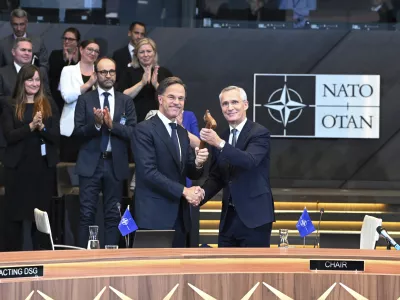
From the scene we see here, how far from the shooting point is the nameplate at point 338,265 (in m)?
4.50

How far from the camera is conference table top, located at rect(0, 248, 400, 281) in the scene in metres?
4.37

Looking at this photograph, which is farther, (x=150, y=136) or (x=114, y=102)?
(x=114, y=102)

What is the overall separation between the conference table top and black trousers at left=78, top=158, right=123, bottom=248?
2.53 metres

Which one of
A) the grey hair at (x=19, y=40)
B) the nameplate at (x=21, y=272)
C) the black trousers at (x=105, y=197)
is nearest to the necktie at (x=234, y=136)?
the black trousers at (x=105, y=197)

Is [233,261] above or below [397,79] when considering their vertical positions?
below

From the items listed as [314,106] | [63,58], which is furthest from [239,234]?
[314,106]

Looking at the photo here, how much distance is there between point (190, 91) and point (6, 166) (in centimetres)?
283

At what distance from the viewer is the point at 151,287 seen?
4.35 m

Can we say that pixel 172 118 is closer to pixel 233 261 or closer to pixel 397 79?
pixel 233 261

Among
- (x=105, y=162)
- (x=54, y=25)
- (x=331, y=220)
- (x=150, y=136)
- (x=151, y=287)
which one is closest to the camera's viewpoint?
(x=151, y=287)

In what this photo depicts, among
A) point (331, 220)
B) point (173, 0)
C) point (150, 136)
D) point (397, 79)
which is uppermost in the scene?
point (173, 0)

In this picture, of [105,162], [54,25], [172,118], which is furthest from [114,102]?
[54,25]

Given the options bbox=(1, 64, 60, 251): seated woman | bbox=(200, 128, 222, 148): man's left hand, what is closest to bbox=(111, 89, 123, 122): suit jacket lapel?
bbox=(1, 64, 60, 251): seated woman

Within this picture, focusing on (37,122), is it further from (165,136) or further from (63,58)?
(63,58)
